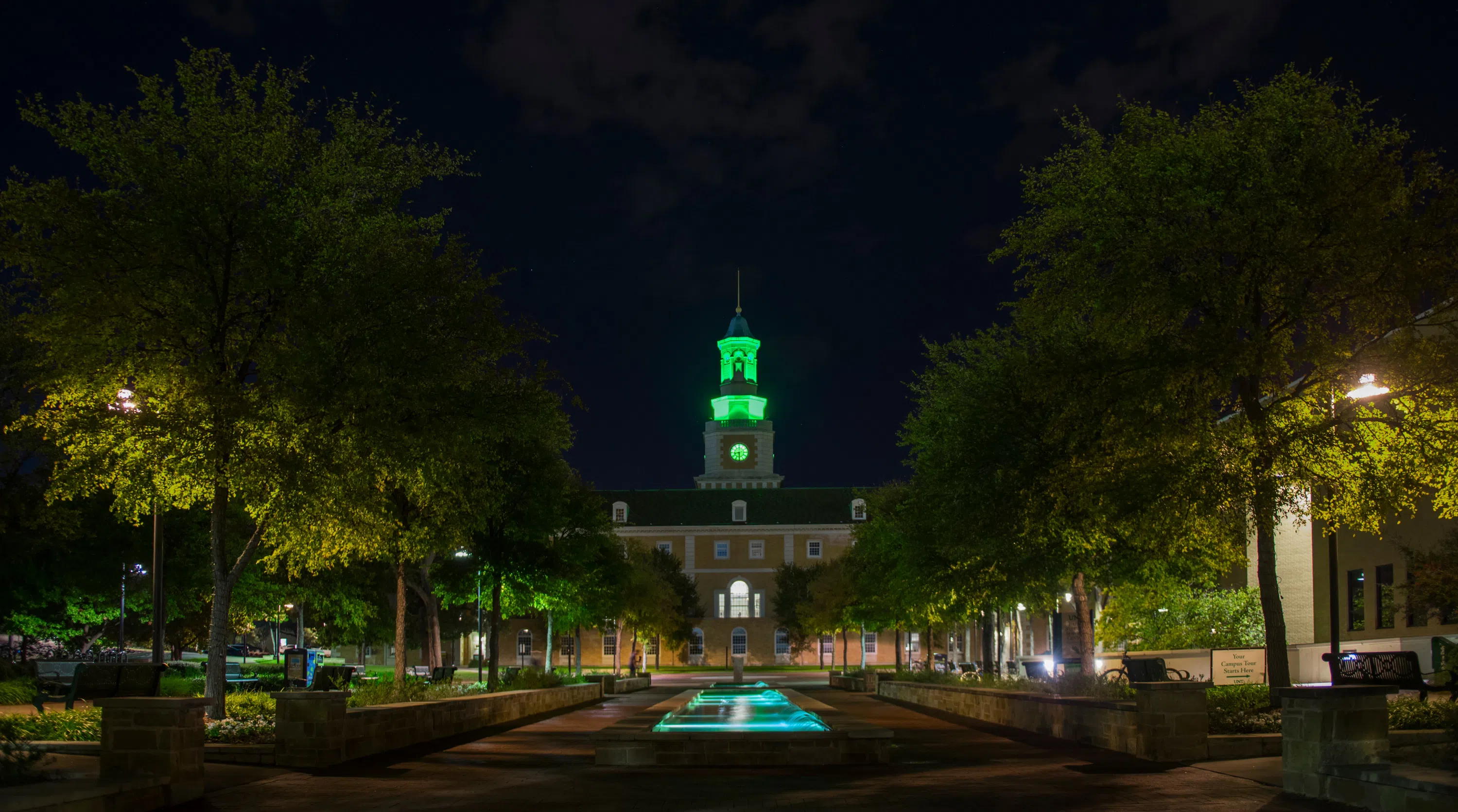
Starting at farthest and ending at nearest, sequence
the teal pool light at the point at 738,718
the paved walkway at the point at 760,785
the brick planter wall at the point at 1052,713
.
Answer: the teal pool light at the point at 738,718, the brick planter wall at the point at 1052,713, the paved walkway at the point at 760,785

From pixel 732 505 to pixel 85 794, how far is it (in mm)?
100538

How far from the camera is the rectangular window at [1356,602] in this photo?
3747cm

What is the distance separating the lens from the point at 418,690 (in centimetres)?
2170

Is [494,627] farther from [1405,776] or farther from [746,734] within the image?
[1405,776]

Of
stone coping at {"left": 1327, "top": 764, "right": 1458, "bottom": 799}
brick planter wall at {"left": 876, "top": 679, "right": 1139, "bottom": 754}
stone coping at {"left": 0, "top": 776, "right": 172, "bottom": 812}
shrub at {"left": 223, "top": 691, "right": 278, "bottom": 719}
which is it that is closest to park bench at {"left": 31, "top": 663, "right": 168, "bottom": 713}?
shrub at {"left": 223, "top": 691, "right": 278, "bottom": 719}

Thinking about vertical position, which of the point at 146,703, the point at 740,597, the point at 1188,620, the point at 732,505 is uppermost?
the point at 732,505

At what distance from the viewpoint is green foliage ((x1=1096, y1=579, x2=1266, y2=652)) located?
36.5m

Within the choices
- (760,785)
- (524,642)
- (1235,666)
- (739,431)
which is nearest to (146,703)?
(760,785)

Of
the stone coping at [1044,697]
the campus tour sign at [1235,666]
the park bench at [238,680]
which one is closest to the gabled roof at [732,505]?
the park bench at [238,680]

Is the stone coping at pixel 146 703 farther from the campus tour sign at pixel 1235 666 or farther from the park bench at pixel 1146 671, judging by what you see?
the campus tour sign at pixel 1235 666

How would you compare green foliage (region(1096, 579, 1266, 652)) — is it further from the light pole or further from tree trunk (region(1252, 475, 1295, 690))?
the light pole

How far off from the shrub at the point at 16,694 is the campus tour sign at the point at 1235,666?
2476cm

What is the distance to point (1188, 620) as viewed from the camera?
37.7 m

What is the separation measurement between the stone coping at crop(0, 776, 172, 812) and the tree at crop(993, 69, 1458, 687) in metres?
13.5
